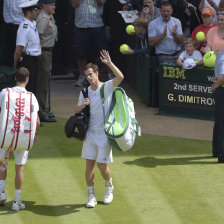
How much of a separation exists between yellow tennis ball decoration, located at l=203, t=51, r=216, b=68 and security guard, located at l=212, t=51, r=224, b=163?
2.33 m

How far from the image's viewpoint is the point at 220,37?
12898mm

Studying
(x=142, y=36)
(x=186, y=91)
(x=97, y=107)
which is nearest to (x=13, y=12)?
(x=142, y=36)

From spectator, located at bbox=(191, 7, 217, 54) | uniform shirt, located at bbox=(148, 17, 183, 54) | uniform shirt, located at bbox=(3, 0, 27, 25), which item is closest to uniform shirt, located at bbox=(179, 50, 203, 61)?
spectator, located at bbox=(191, 7, 217, 54)

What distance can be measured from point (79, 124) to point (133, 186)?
1488 mm

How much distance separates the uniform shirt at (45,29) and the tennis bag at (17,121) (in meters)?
4.24

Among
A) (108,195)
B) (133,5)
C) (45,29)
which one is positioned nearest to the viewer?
(108,195)

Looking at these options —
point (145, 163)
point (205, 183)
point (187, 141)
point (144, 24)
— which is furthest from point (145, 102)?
point (205, 183)

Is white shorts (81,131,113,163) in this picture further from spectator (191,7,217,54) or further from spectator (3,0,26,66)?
spectator (3,0,26,66)

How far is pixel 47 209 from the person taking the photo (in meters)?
8.45

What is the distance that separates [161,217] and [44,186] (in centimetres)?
186

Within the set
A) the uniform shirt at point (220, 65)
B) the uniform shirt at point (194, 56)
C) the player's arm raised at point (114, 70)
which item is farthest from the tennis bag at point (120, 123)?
the uniform shirt at point (194, 56)

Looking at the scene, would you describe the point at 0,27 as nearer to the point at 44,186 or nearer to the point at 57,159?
the point at 57,159

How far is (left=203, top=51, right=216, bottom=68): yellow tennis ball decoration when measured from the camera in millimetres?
12523

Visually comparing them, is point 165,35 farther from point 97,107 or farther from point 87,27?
point 97,107
